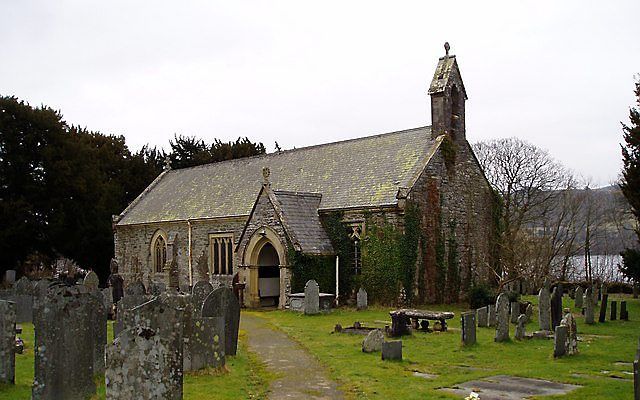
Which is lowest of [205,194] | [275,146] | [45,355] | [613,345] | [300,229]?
[613,345]

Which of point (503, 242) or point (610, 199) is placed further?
point (610, 199)

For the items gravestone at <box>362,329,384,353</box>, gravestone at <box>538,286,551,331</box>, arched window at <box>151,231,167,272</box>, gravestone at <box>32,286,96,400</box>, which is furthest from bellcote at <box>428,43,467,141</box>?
gravestone at <box>32,286,96,400</box>

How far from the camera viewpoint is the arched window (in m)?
37.2

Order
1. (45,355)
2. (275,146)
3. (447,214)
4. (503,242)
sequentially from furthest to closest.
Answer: (275,146) → (503,242) → (447,214) → (45,355)

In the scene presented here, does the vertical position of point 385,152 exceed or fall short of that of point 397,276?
it exceeds it

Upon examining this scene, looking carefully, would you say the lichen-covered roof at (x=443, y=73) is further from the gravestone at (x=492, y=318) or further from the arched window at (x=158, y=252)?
the arched window at (x=158, y=252)

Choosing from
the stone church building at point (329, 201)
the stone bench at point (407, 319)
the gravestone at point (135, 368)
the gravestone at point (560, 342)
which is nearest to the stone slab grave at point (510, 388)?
the gravestone at point (560, 342)

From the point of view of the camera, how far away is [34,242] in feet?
133

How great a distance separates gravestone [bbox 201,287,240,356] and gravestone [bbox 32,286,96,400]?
417 cm

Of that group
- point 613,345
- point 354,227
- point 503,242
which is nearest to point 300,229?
point 354,227

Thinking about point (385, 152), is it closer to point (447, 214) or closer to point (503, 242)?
point (447, 214)

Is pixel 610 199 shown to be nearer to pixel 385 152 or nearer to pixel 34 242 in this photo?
pixel 385 152

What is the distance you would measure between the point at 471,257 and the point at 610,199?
30875 mm

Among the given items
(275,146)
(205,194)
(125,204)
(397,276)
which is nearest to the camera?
(397,276)
